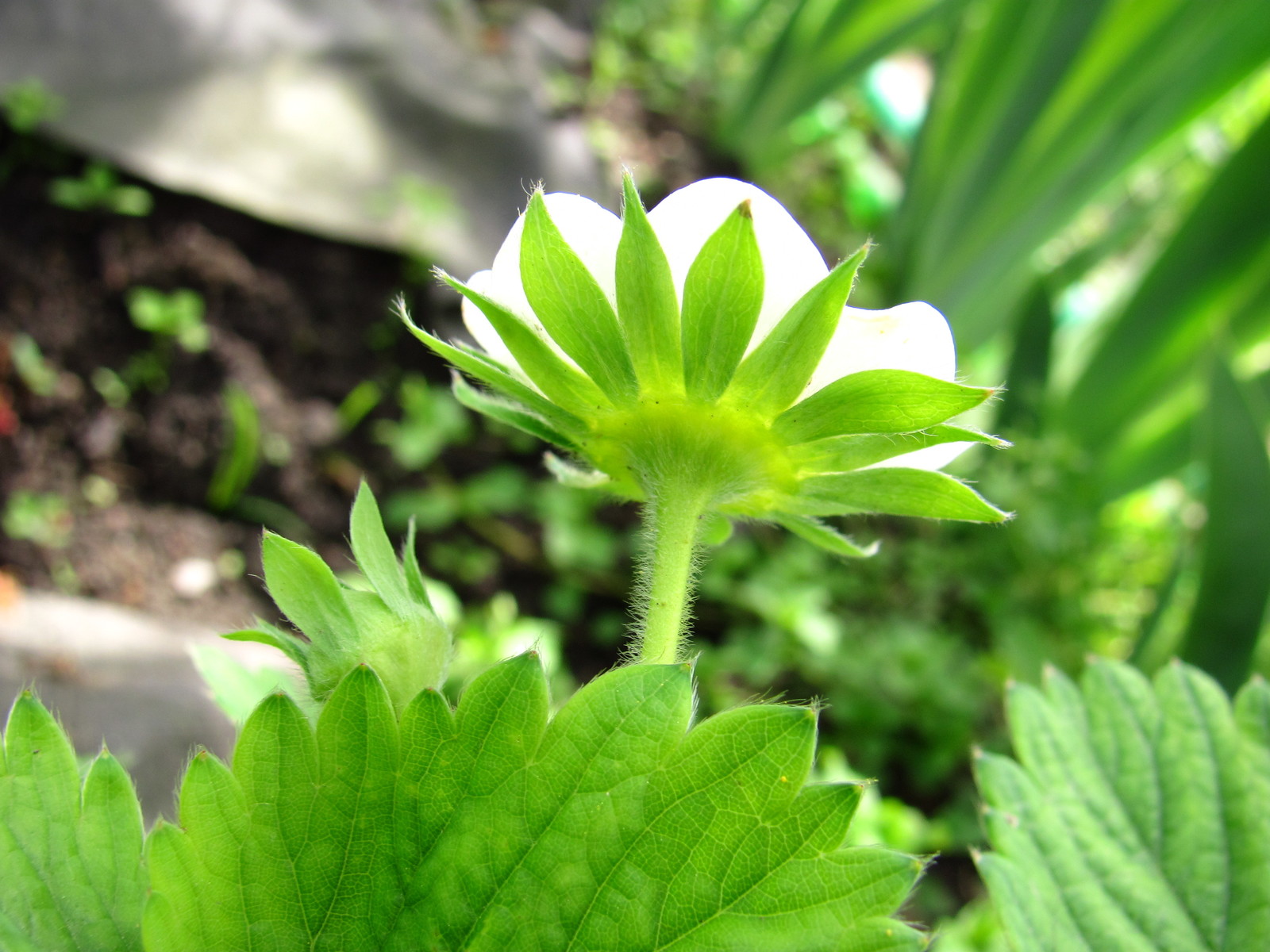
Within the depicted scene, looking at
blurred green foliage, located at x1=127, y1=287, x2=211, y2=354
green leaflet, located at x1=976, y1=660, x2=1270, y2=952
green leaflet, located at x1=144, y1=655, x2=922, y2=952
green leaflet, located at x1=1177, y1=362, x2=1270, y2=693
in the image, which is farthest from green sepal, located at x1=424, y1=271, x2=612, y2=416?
blurred green foliage, located at x1=127, y1=287, x2=211, y2=354

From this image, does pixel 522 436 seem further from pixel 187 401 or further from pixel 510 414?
pixel 510 414

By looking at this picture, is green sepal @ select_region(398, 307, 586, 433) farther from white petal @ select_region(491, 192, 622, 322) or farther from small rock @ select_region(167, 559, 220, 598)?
small rock @ select_region(167, 559, 220, 598)

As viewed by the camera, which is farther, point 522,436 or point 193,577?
point 522,436

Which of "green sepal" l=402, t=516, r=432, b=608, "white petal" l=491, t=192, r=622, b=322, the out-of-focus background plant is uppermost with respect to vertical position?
the out-of-focus background plant

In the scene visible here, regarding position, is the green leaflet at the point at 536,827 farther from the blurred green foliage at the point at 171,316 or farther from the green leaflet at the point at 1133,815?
the blurred green foliage at the point at 171,316

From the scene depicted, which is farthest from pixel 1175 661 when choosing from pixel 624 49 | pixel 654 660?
pixel 624 49

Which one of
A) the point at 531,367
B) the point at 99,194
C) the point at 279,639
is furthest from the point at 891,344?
the point at 99,194
